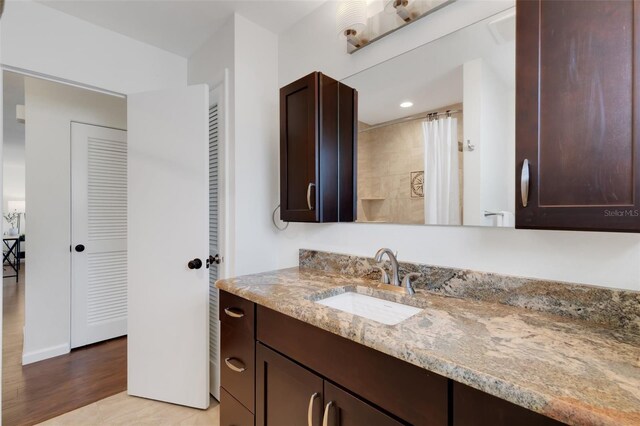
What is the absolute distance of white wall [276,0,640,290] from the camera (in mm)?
930

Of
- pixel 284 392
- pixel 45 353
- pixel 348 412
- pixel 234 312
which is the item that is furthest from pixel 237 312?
pixel 45 353

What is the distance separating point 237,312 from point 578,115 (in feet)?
4.62

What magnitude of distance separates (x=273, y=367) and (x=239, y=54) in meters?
1.78

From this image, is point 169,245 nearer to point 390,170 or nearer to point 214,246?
point 214,246

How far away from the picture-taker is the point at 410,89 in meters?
1.41

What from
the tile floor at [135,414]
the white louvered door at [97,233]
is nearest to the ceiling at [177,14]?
the white louvered door at [97,233]

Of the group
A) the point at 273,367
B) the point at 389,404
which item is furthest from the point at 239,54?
the point at 389,404

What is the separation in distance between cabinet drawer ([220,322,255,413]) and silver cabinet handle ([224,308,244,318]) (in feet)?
0.20

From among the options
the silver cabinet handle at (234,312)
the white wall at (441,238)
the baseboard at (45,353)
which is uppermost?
the white wall at (441,238)

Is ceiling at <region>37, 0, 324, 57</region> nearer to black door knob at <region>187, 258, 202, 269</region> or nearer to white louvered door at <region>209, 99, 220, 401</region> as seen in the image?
white louvered door at <region>209, 99, 220, 401</region>

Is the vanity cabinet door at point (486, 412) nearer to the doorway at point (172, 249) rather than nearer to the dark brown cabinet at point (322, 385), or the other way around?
the dark brown cabinet at point (322, 385)

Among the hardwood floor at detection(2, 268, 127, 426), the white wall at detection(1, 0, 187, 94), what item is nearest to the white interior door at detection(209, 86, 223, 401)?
the white wall at detection(1, 0, 187, 94)

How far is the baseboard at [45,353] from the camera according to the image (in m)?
2.40

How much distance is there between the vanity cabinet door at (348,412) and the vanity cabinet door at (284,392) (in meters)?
0.05
